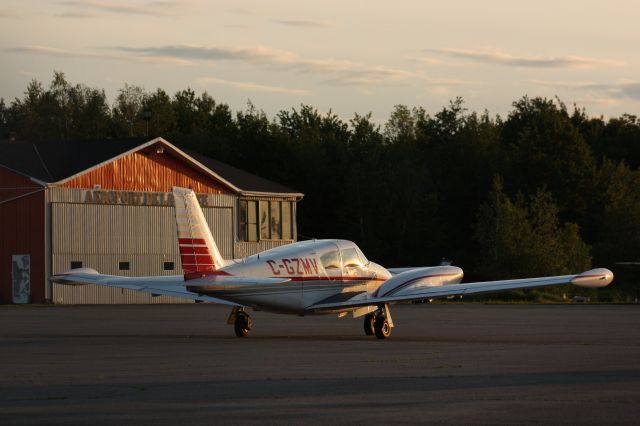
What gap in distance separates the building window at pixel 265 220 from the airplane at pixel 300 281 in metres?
37.6

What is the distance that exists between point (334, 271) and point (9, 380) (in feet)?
38.1

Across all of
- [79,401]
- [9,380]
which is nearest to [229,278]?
[9,380]

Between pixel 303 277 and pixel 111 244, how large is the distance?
111 feet

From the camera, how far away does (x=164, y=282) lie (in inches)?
1120

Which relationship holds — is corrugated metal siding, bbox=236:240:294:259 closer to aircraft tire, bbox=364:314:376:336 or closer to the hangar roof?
the hangar roof

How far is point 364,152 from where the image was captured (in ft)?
338

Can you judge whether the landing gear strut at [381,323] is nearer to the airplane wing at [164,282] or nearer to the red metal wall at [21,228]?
the airplane wing at [164,282]

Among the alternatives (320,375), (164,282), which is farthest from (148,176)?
(320,375)

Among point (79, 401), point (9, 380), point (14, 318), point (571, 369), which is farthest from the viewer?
point (14, 318)

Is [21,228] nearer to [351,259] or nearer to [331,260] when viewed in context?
[351,259]

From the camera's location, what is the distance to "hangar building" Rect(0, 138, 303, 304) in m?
57.0

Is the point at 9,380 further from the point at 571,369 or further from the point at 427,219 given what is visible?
the point at 427,219

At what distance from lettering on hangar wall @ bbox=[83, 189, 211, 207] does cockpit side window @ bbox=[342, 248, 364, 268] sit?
32156 mm

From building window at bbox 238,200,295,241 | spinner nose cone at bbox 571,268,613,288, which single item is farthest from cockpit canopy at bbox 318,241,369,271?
building window at bbox 238,200,295,241
